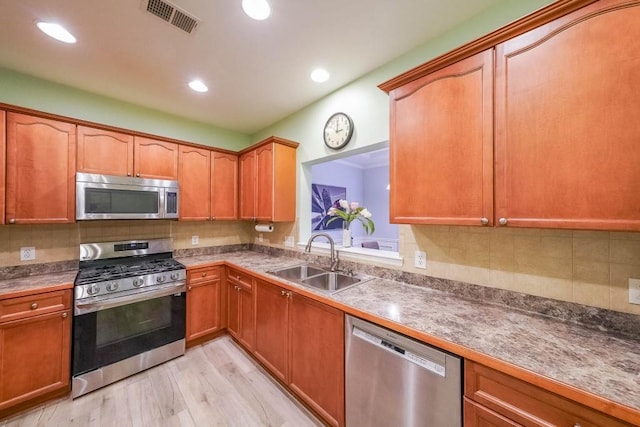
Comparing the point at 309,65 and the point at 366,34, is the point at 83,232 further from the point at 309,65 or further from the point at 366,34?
the point at 366,34

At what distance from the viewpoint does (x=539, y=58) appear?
1045 mm

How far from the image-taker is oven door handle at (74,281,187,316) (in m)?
1.83

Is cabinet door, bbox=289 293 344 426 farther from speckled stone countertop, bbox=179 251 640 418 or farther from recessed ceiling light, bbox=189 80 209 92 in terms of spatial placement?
recessed ceiling light, bbox=189 80 209 92

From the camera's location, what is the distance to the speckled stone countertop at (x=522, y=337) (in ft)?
2.59

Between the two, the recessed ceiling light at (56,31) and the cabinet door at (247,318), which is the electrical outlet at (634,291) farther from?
the recessed ceiling light at (56,31)

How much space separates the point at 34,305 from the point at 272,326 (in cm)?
171

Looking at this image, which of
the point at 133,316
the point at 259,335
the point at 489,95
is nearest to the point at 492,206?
the point at 489,95

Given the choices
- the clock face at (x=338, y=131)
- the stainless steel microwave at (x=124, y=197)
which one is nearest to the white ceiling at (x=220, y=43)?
the clock face at (x=338, y=131)

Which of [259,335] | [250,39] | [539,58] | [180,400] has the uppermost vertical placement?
[250,39]

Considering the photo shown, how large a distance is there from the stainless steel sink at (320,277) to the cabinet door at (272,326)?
0.52 ft

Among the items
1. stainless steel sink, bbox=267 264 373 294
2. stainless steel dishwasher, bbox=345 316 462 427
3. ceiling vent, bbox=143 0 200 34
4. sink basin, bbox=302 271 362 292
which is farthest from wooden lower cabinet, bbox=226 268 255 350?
ceiling vent, bbox=143 0 200 34

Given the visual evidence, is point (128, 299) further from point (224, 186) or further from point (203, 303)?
point (224, 186)

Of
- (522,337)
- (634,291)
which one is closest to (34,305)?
(522,337)

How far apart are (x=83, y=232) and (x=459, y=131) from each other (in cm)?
A: 332
